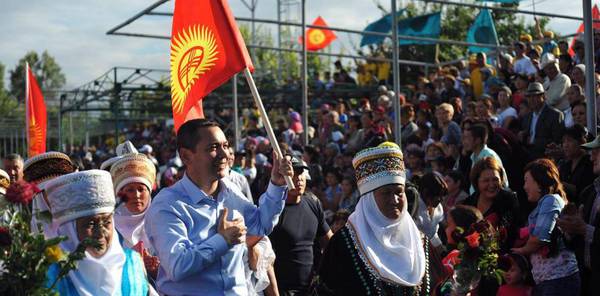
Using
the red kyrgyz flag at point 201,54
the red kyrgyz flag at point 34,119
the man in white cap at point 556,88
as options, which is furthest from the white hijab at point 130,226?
the man in white cap at point 556,88

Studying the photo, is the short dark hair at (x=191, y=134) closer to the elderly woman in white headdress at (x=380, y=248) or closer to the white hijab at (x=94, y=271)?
the white hijab at (x=94, y=271)

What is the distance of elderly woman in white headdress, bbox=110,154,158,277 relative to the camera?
6258 mm

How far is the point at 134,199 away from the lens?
6.67m

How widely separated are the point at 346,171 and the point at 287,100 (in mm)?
11945

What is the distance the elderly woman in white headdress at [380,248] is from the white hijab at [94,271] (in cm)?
169

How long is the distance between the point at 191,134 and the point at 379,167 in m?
1.31

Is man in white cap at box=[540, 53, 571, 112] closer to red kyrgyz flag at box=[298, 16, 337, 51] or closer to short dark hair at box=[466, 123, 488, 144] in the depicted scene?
short dark hair at box=[466, 123, 488, 144]

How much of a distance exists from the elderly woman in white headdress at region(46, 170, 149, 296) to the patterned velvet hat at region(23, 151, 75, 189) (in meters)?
2.11

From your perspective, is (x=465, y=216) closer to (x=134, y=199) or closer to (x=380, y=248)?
(x=380, y=248)

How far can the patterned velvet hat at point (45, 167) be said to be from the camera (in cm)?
700

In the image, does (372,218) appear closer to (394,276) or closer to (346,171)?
(394,276)

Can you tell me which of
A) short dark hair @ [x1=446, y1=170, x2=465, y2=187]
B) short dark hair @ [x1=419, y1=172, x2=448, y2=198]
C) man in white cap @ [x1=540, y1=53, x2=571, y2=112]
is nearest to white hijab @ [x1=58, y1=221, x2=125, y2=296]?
short dark hair @ [x1=419, y1=172, x2=448, y2=198]

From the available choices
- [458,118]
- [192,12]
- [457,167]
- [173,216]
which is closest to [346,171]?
[458,118]

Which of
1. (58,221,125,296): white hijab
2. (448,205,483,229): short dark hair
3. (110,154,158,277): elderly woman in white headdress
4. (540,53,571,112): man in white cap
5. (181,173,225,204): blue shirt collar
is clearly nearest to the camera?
(58,221,125,296): white hijab
